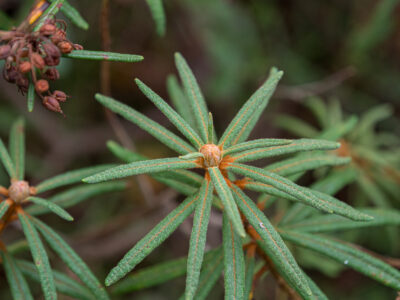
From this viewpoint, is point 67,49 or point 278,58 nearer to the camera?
point 67,49

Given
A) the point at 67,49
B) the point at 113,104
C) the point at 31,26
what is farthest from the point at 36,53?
the point at 113,104

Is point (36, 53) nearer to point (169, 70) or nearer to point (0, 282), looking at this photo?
point (0, 282)

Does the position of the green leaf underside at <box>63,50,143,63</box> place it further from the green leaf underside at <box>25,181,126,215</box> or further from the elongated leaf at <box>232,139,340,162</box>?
the green leaf underside at <box>25,181,126,215</box>

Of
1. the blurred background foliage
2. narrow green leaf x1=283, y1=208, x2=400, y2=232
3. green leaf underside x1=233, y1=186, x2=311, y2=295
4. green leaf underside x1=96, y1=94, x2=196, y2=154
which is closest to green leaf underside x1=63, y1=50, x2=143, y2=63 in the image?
green leaf underside x1=96, y1=94, x2=196, y2=154

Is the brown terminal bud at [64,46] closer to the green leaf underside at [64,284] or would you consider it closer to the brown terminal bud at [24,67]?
the brown terminal bud at [24,67]

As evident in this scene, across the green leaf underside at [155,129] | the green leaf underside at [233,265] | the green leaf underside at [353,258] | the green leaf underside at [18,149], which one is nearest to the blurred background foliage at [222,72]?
the green leaf underside at [18,149]
